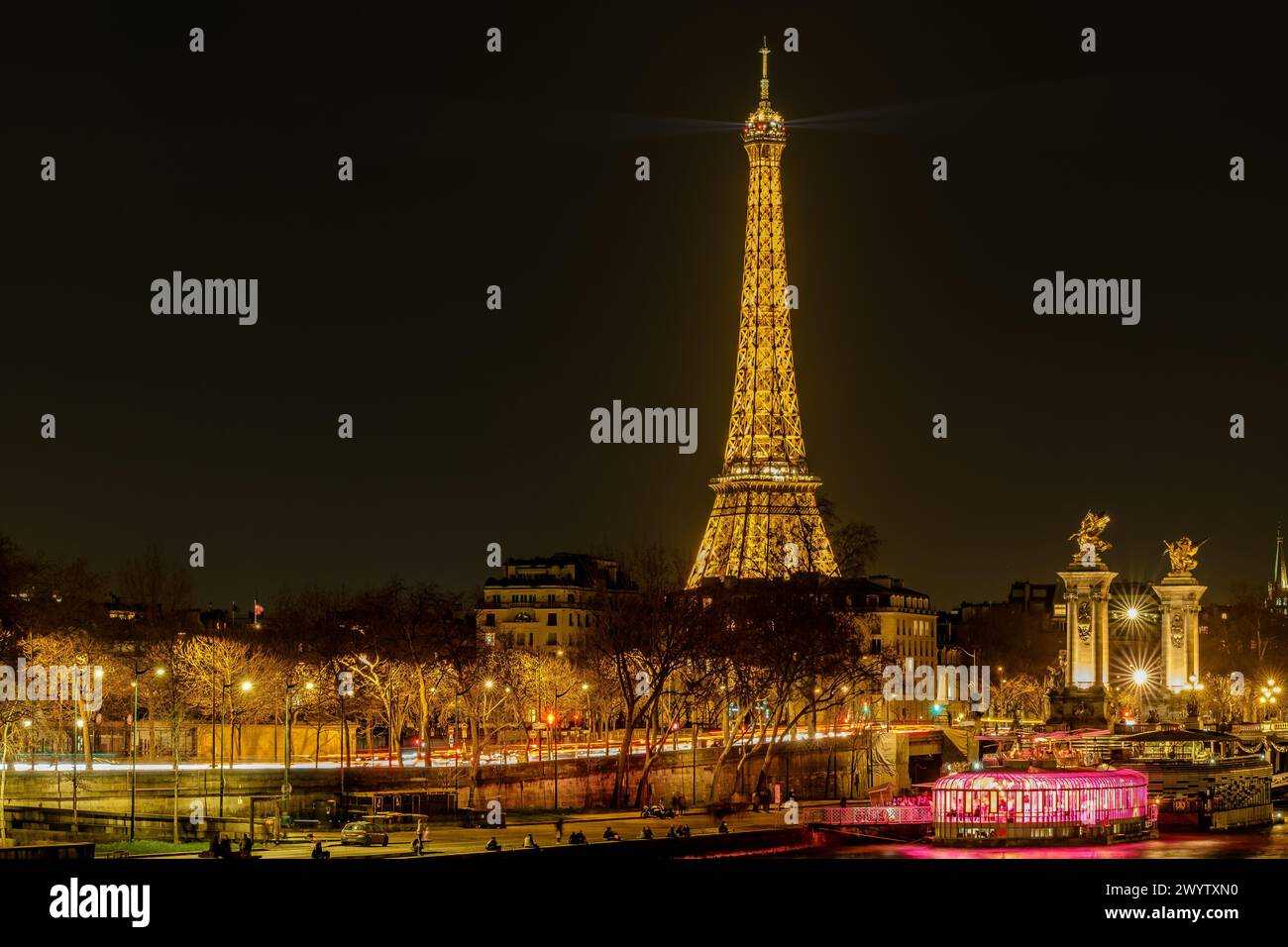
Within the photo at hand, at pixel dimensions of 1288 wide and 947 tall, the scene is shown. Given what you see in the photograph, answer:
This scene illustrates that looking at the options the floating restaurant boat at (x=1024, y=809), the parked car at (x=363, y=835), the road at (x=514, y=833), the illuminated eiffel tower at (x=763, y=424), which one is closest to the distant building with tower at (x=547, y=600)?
the illuminated eiffel tower at (x=763, y=424)

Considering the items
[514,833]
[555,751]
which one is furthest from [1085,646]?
[514,833]

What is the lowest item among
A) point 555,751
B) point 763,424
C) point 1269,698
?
point 555,751

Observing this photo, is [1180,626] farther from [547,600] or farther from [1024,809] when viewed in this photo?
[1024,809]

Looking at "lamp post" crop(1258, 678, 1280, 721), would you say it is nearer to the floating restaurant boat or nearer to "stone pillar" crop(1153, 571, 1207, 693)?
"stone pillar" crop(1153, 571, 1207, 693)

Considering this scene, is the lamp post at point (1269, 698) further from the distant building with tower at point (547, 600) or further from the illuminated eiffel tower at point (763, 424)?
the distant building with tower at point (547, 600)
